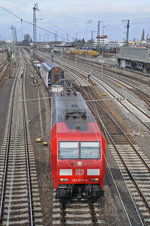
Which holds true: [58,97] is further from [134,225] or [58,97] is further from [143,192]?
[134,225]

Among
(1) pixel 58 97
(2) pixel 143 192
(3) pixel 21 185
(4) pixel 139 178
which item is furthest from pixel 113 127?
(3) pixel 21 185

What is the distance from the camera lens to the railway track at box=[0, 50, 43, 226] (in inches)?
364

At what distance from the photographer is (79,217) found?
914 cm

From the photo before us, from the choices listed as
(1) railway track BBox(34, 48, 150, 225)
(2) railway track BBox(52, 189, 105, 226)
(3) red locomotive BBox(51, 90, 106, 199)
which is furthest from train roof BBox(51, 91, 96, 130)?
(1) railway track BBox(34, 48, 150, 225)

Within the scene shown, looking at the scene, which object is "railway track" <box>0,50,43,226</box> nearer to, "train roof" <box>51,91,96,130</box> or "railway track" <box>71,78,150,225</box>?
"train roof" <box>51,91,96,130</box>

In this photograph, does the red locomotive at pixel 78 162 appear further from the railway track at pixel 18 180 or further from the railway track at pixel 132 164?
the railway track at pixel 132 164

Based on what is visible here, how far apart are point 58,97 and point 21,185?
6553 mm

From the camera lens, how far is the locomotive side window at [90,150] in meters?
9.21

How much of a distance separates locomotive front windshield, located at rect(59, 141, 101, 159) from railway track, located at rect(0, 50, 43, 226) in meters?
2.80

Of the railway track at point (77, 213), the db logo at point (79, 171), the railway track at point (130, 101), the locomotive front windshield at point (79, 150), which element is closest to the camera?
the railway track at point (77, 213)

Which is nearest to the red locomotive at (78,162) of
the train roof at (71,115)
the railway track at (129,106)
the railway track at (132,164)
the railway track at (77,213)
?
the railway track at (77,213)

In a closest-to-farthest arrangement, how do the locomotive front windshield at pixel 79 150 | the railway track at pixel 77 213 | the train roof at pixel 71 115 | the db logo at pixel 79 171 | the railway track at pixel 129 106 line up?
1. the railway track at pixel 77 213
2. the db logo at pixel 79 171
3. the locomotive front windshield at pixel 79 150
4. the train roof at pixel 71 115
5. the railway track at pixel 129 106

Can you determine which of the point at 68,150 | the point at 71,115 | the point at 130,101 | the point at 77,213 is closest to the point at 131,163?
the point at 71,115

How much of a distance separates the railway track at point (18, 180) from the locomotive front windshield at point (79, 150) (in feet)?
9.19
